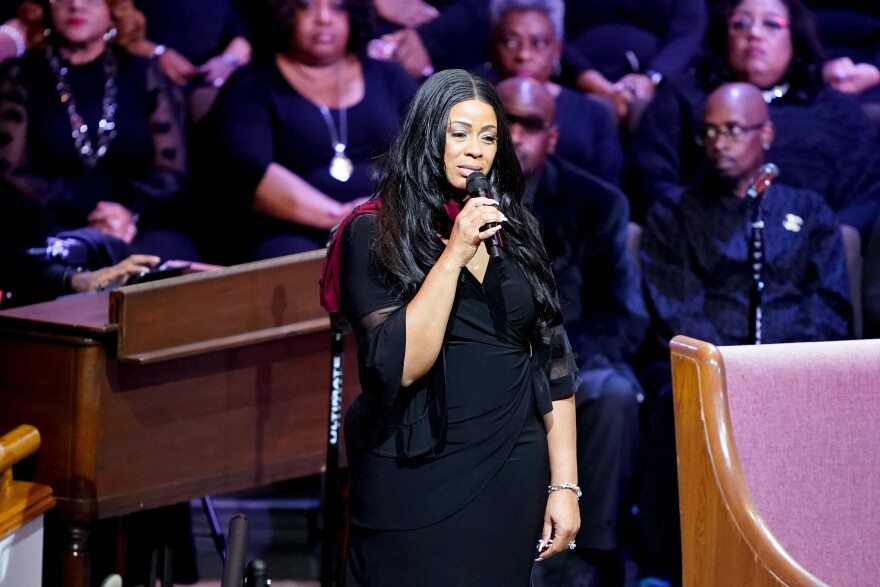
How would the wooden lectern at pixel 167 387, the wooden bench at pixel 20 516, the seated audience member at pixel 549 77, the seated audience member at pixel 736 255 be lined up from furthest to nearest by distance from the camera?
the seated audience member at pixel 549 77
the seated audience member at pixel 736 255
the wooden lectern at pixel 167 387
the wooden bench at pixel 20 516

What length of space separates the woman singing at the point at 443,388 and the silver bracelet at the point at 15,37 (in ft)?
8.25

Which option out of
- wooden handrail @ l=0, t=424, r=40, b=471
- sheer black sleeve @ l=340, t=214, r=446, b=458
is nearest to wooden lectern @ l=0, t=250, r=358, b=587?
wooden handrail @ l=0, t=424, r=40, b=471

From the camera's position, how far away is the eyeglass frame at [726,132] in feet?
16.6

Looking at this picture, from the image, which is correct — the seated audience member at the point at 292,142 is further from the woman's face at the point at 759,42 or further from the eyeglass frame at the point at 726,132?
the woman's face at the point at 759,42

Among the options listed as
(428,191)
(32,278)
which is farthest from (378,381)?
(32,278)

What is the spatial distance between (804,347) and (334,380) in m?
1.27

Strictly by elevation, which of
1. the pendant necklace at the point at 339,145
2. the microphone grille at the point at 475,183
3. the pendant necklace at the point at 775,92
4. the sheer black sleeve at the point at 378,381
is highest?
the pendant necklace at the point at 775,92

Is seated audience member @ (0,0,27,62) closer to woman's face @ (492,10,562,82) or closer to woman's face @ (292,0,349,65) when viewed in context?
woman's face @ (292,0,349,65)

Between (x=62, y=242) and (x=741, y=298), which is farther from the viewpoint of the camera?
(x=741, y=298)

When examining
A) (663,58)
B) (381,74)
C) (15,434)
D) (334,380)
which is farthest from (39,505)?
(663,58)

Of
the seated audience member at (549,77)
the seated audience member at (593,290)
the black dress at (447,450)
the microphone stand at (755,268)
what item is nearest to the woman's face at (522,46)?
the seated audience member at (549,77)

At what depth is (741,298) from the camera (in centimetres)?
483

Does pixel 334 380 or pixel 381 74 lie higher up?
pixel 381 74

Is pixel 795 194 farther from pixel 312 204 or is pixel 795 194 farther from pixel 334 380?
pixel 334 380
